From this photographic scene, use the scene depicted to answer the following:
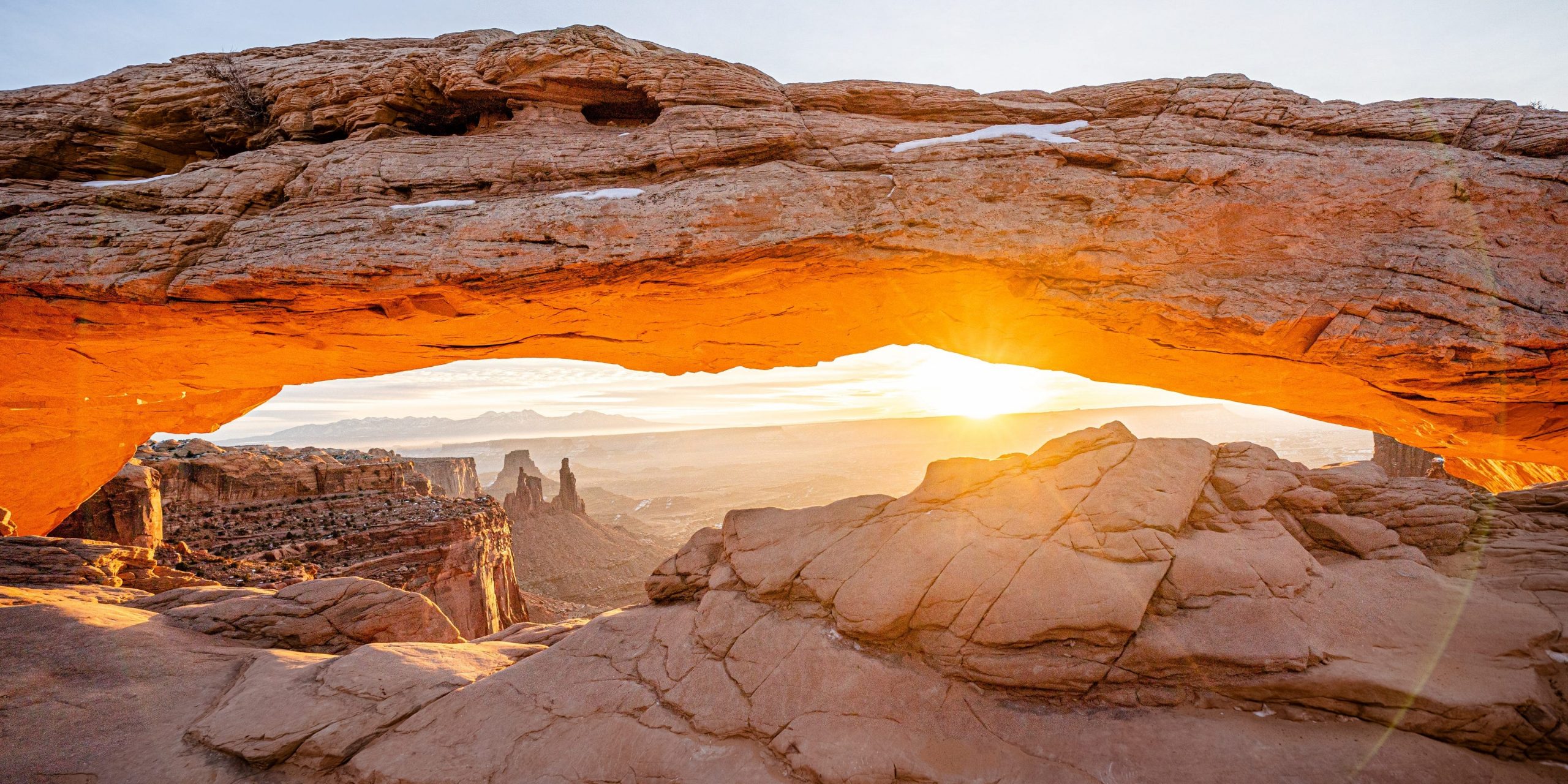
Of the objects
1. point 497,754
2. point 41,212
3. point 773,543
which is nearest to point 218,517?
point 41,212

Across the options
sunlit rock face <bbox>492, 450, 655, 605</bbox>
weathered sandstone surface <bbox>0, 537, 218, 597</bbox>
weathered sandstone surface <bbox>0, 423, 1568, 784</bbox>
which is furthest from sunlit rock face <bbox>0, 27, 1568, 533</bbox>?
sunlit rock face <bbox>492, 450, 655, 605</bbox>

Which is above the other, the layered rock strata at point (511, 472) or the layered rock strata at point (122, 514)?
the layered rock strata at point (122, 514)

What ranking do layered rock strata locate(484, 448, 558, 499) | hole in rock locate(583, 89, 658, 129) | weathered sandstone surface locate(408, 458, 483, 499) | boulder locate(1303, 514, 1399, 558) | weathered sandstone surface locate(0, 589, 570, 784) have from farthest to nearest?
layered rock strata locate(484, 448, 558, 499) < weathered sandstone surface locate(408, 458, 483, 499) < hole in rock locate(583, 89, 658, 129) < boulder locate(1303, 514, 1399, 558) < weathered sandstone surface locate(0, 589, 570, 784)

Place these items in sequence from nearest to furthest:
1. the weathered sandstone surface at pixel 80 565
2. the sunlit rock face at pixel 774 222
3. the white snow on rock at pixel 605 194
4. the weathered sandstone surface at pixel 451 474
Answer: the sunlit rock face at pixel 774 222 < the white snow on rock at pixel 605 194 < the weathered sandstone surface at pixel 80 565 < the weathered sandstone surface at pixel 451 474

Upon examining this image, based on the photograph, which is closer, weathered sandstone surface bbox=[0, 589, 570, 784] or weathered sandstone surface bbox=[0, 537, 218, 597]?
weathered sandstone surface bbox=[0, 589, 570, 784]

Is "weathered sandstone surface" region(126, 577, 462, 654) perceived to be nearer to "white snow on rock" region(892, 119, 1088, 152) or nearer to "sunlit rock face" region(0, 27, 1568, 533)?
"sunlit rock face" region(0, 27, 1568, 533)

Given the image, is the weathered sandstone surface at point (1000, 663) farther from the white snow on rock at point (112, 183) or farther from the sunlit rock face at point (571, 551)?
the sunlit rock face at point (571, 551)

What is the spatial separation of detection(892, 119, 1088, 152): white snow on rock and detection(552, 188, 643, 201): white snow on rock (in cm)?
558

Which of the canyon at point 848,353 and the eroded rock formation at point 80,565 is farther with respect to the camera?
the eroded rock formation at point 80,565

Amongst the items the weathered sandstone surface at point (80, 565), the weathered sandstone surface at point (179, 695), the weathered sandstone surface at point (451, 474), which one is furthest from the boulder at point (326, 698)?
the weathered sandstone surface at point (451, 474)

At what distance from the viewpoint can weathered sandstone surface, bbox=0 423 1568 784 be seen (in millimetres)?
6816

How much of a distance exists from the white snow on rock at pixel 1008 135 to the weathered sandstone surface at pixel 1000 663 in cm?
620

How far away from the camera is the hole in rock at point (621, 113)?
13.6 m

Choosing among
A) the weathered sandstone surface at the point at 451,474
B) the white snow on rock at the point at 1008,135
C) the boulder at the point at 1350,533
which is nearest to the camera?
the boulder at the point at 1350,533
